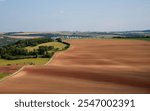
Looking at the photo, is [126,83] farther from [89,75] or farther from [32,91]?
[32,91]

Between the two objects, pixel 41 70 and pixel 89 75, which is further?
pixel 41 70

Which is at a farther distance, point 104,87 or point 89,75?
point 89,75

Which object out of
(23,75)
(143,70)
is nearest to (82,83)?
(23,75)

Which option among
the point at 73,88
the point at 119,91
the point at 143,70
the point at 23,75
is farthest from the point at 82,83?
the point at 143,70

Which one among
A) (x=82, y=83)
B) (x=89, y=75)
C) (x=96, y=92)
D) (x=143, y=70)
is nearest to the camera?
(x=96, y=92)

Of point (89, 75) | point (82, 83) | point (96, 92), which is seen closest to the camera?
point (96, 92)

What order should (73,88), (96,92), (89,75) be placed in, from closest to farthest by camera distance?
(96,92) < (73,88) < (89,75)

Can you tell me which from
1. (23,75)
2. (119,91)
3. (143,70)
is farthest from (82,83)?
(143,70)

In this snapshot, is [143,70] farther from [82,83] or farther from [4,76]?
[4,76]
